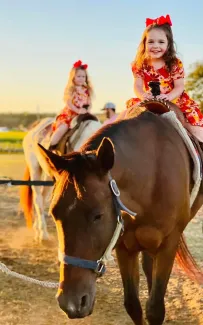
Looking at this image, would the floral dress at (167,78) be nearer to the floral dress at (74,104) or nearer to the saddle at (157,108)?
the saddle at (157,108)

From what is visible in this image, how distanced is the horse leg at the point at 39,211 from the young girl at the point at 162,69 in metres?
3.59

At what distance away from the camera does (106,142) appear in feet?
7.62

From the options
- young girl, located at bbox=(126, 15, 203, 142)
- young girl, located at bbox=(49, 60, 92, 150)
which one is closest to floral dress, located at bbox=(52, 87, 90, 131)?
young girl, located at bbox=(49, 60, 92, 150)

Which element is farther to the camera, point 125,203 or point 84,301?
point 125,203

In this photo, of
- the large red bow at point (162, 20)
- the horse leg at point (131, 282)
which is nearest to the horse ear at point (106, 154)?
the horse leg at point (131, 282)

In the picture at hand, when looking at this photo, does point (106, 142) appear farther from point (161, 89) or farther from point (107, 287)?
point (107, 287)

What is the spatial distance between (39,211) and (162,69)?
3.91 m

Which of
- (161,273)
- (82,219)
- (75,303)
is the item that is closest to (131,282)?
(161,273)

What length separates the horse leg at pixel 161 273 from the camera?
10.6ft

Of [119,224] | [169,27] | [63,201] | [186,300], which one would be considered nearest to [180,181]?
[119,224]

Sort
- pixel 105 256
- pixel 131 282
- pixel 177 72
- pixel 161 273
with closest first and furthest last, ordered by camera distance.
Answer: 1. pixel 105 256
2. pixel 161 273
3. pixel 131 282
4. pixel 177 72

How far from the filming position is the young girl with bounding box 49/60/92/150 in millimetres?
6586

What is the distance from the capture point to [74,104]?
21.9 feet

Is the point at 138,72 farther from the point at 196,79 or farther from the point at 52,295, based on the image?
the point at 196,79
